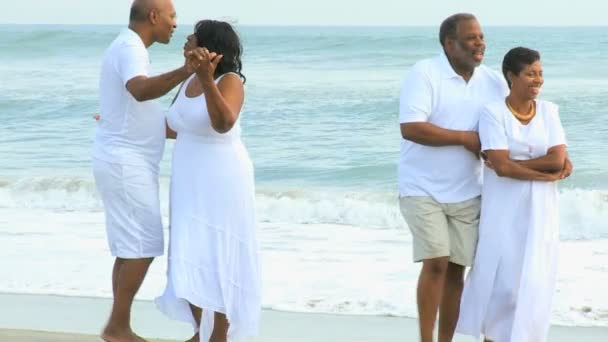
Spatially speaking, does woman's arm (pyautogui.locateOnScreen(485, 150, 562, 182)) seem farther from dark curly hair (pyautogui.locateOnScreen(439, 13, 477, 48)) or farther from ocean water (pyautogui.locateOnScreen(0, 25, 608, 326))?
ocean water (pyautogui.locateOnScreen(0, 25, 608, 326))

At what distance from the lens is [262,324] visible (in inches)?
261

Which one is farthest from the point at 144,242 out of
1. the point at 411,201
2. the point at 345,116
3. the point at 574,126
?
the point at 345,116

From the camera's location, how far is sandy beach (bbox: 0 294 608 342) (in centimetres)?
633

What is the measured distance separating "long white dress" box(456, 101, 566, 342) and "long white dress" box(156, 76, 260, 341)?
0.97m

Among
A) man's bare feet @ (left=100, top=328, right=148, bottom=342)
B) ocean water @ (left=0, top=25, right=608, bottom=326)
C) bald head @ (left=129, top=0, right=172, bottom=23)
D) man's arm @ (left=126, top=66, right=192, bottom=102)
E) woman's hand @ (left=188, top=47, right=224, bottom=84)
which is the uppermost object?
bald head @ (left=129, top=0, right=172, bottom=23)

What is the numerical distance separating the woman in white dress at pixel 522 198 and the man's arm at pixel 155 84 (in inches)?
48.9

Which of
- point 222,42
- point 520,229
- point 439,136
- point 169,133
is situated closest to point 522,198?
point 520,229

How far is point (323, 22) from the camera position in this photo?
33.8 metres

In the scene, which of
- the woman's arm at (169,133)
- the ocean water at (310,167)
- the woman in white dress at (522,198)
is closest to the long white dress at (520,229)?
the woman in white dress at (522,198)

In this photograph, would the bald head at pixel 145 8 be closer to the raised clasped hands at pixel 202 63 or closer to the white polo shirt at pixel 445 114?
the raised clasped hands at pixel 202 63

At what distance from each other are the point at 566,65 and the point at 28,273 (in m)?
21.5

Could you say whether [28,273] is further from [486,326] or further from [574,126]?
[574,126]

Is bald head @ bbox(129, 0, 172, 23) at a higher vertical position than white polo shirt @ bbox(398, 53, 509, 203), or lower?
higher

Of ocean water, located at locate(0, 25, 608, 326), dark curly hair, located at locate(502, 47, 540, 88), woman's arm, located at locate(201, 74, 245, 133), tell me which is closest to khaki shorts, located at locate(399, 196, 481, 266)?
dark curly hair, located at locate(502, 47, 540, 88)
